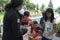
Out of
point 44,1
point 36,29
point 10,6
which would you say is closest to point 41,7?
point 44,1

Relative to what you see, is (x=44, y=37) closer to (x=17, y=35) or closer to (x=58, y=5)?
(x=17, y=35)

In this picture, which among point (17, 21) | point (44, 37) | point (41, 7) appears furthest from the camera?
point (41, 7)

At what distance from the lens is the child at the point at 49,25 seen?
9.70ft

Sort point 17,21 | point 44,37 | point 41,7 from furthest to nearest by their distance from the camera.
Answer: point 41,7, point 44,37, point 17,21

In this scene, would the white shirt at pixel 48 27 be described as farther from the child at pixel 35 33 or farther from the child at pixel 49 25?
the child at pixel 35 33

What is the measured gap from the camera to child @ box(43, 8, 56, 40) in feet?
9.70

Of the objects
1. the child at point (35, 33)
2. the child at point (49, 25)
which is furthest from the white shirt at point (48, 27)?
the child at point (35, 33)

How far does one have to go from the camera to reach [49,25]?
3016 mm

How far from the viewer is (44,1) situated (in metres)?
4.74

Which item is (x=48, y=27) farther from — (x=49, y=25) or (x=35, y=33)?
(x=35, y=33)

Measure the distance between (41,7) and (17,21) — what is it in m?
2.57

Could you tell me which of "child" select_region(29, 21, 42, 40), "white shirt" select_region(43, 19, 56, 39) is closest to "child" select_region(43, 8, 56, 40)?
"white shirt" select_region(43, 19, 56, 39)

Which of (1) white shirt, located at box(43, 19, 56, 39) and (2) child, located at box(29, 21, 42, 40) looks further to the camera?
(2) child, located at box(29, 21, 42, 40)

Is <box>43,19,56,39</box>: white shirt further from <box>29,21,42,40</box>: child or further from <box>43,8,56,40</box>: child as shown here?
<box>29,21,42,40</box>: child
